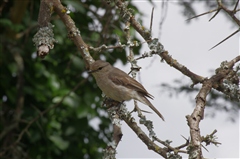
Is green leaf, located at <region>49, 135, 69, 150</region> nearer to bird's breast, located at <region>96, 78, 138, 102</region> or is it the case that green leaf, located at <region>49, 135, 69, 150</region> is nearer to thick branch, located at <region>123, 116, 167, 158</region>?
bird's breast, located at <region>96, 78, 138, 102</region>

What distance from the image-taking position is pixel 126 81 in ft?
14.1

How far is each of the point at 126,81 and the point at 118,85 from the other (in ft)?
0.29

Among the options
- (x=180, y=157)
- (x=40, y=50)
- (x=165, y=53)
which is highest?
(x=165, y=53)

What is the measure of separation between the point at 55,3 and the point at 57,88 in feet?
7.89

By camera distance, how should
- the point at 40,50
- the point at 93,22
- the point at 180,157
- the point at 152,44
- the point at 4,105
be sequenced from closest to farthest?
the point at 180,157 → the point at 40,50 → the point at 152,44 → the point at 4,105 → the point at 93,22

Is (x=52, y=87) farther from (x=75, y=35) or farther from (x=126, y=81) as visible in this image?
(x=75, y=35)

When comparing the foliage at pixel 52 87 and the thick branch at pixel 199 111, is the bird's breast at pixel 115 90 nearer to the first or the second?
the thick branch at pixel 199 111

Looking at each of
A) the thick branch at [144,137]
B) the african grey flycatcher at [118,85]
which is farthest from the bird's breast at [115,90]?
the thick branch at [144,137]

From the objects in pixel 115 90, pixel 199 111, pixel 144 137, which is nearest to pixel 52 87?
pixel 115 90

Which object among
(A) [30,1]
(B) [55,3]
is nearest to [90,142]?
(A) [30,1]

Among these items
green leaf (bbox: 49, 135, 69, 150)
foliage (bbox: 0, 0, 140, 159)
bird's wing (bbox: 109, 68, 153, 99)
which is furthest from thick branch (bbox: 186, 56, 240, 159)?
green leaf (bbox: 49, 135, 69, 150)

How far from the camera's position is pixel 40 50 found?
311 centimetres

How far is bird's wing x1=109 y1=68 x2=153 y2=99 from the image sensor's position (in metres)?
4.13

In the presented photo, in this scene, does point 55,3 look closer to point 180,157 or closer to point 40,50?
point 40,50
